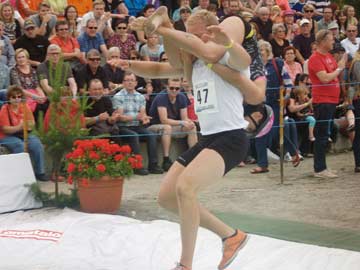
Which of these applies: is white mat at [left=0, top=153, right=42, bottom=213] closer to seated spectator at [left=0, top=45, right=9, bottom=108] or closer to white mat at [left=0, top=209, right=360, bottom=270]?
white mat at [left=0, top=209, right=360, bottom=270]

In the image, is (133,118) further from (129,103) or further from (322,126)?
(322,126)

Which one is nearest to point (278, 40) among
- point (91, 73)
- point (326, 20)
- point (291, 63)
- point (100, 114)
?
point (291, 63)

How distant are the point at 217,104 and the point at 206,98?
9cm

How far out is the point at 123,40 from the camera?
12070mm

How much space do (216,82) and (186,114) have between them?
18.5 ft

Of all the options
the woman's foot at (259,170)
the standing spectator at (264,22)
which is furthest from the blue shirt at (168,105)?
the standing spectator at (264,22)

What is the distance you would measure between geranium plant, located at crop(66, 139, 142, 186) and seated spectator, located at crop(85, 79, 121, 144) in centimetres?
188

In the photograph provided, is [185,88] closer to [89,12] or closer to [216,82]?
[89,12]

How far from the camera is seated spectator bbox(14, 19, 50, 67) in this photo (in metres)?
11.1

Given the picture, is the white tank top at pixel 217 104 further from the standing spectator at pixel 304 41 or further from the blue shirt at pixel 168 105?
the standing spectator at pixel 304 41

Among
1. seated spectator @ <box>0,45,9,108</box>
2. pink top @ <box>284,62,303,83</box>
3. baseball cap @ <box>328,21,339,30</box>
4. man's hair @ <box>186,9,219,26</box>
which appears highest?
man's hair @ <box>186,9,219,26</box>

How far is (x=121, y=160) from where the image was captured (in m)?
7.77

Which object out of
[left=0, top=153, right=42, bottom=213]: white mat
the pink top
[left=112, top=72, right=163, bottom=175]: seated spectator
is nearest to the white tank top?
[left=0, top=153, right=42, bottom=213]: white mat

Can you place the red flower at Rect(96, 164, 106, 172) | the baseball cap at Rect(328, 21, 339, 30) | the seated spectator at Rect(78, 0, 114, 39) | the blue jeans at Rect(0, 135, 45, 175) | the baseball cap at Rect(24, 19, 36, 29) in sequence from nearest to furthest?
the red flower at Rect(96, 164, 106, 172), the blue jeans at Rect(0, 135, 45, 175), the baseball cap at Rect(24, 19, 36, 29), the seated spectator at Rect(78, 0, 114, 39), the baseball cap at Rect(328, 21, 339, 30)
